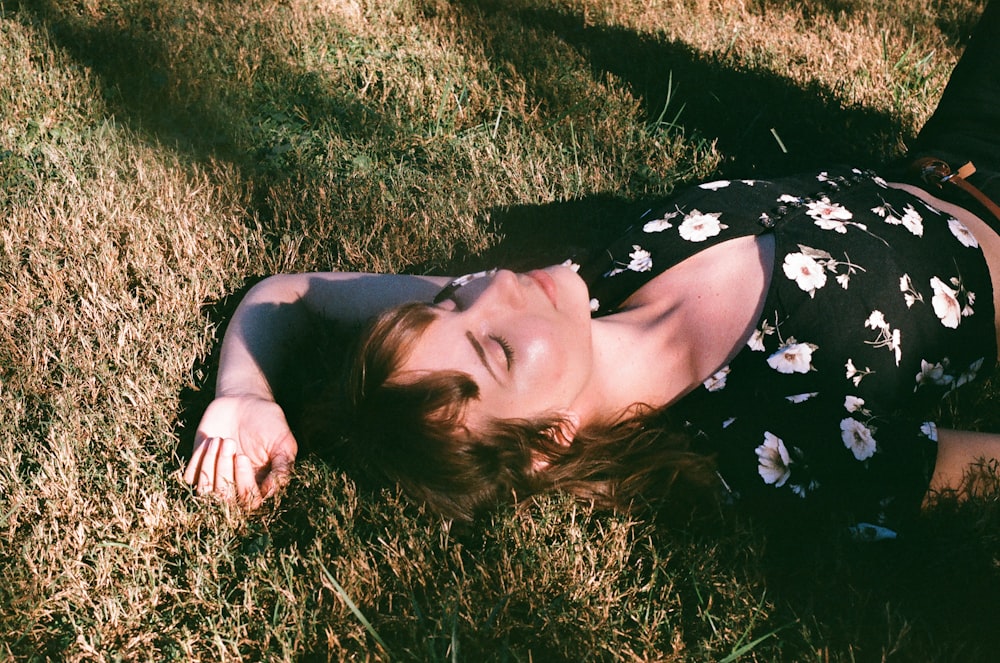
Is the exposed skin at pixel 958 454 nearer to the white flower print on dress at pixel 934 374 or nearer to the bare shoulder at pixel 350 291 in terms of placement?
the white flower print on dress at pixel 934 374

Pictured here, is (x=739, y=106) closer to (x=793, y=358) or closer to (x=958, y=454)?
(x=793, y=358)

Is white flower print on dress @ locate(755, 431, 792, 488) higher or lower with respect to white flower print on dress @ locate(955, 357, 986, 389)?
higher

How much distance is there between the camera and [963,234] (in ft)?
8.70

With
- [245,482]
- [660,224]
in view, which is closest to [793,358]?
[660,224]

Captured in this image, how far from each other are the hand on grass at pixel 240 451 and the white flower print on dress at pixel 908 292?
2018mm

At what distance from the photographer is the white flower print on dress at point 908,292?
7.90 ft

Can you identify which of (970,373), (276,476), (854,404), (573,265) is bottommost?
(970,373)

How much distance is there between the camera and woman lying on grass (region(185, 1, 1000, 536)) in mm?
2125

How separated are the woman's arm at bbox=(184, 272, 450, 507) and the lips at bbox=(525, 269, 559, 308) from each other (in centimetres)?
51

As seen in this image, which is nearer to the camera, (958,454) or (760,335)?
(958,454)

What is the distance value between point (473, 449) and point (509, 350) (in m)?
0.32

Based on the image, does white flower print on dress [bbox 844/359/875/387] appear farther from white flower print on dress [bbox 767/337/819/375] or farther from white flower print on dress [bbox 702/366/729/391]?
white flower print on dress [bbox 702/366/729/391]

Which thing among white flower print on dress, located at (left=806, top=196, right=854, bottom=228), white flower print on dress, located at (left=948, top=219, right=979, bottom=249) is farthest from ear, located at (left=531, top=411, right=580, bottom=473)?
white flower print on dress, located at (left=948, top=219, right=979, bottom=249)

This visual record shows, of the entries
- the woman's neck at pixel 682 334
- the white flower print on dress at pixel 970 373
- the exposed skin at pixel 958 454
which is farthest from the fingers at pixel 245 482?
the white flower print on dress at pixel 970 373
